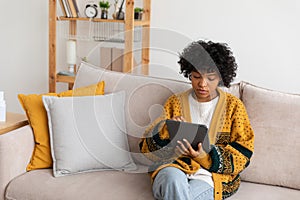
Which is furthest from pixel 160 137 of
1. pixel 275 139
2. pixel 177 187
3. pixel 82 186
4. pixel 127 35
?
pixel 127 35

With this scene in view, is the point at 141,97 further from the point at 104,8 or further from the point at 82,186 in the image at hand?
the point at 104,8

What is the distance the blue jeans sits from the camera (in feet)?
5.97

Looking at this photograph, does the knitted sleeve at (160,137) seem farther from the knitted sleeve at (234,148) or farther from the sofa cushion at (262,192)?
the sofa cushion at (262,192)

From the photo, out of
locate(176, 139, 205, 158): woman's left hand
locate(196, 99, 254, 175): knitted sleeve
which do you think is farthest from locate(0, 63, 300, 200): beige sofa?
locate(176, 139, 205, 158): woman's left hand

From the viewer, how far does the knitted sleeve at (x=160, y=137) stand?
203 centimetres

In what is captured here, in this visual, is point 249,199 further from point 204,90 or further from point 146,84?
point 146,84

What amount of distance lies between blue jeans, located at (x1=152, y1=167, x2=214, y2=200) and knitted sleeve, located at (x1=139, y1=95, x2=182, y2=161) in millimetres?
121

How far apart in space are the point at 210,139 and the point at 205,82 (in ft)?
0.79

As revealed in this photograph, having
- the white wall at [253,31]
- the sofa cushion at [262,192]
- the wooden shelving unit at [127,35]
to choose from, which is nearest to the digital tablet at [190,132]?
the sofa cushion at [262,192]

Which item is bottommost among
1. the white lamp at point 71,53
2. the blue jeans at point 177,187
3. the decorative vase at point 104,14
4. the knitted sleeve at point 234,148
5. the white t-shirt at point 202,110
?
the blue jeans at point 177,187

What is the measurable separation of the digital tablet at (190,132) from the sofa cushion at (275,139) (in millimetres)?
301

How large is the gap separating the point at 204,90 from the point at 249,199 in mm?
482

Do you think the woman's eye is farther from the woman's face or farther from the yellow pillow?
the yellow pillow

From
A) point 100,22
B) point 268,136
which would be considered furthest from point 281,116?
point 100,22
